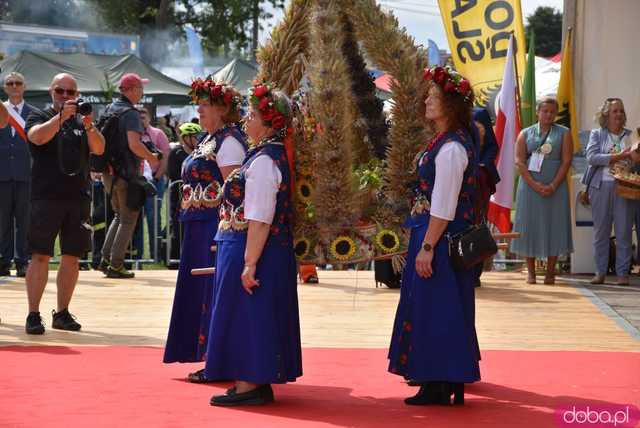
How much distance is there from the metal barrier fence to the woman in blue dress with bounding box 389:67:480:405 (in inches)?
292

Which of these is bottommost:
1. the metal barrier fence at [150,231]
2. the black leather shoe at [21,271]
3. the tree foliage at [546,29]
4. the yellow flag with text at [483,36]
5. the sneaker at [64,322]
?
the sneaker at [64,322]

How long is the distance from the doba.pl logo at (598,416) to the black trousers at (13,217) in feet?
24.7

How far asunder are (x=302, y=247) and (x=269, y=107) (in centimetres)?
102

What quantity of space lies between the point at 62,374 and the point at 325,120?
7.20ft

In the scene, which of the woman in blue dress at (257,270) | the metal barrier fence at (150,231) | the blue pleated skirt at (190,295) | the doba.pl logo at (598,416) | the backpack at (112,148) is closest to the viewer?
the doba.pl logo at (598,416)

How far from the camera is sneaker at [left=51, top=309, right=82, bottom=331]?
8.91 meters

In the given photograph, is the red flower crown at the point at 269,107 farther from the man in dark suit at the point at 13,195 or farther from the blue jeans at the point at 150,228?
the blue jeans at the point at 150,228

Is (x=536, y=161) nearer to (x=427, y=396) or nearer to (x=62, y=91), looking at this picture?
(x=62, y=91)

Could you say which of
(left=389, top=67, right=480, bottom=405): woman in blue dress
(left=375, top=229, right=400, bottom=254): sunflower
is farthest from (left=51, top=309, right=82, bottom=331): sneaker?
(left=389, top=67, right=480, bottom=405): woman in blue dress

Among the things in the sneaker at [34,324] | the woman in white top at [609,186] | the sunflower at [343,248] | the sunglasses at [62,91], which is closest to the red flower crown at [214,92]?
the sunflower at [343,248]

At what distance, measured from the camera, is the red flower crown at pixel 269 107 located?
20.3ft

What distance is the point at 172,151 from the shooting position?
14.0 meters

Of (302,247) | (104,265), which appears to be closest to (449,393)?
(302,247)

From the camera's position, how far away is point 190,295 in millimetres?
7180
